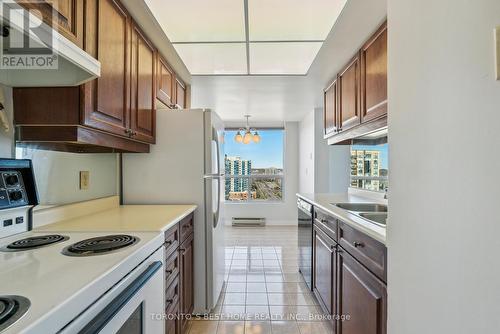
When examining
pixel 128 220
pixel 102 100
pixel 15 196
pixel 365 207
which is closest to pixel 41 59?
pixel 102 100

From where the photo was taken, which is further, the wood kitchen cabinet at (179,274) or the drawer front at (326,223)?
the drawer front at (326,223)

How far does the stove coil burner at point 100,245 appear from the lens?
104cm

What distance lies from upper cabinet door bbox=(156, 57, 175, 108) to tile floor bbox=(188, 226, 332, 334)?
74.8 inches

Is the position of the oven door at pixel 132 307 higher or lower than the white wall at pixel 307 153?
lower

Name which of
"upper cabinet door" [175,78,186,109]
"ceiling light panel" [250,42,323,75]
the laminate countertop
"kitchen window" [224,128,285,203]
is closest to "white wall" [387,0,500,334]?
the laminate countertop

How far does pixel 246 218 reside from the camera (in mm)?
5957

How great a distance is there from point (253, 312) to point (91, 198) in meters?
1.58

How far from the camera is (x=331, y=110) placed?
3006 mm

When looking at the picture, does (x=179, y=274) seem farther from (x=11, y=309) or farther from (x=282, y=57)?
(x=282, y=57)

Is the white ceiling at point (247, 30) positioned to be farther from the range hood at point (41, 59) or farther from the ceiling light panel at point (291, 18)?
the range hood at point (41, 59)

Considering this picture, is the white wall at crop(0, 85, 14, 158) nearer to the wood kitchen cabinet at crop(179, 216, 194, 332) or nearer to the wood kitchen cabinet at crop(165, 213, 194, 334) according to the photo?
the wood kitchen cabinet at crop(165, 213, 194, 334)

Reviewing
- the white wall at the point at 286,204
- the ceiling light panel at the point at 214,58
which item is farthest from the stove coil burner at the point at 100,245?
the white wall at the point at 286,204

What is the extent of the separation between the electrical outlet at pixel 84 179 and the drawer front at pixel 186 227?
705 millimetres

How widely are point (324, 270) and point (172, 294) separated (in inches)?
44.2
